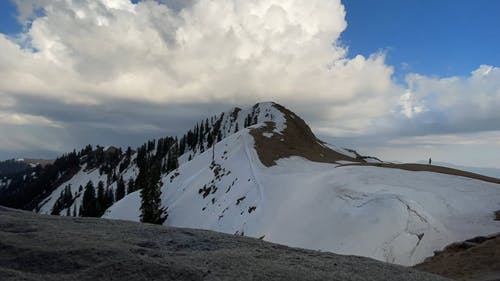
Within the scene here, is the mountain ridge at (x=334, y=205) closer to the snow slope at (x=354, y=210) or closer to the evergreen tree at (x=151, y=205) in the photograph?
the snow slope at (x=354, y=210)

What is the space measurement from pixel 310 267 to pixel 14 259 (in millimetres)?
6715

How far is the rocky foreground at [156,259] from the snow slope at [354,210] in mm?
14504

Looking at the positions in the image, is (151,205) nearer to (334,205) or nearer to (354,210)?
(334,205)

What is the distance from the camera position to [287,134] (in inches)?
3607

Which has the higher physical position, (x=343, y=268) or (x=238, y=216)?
(x=343, y=268)

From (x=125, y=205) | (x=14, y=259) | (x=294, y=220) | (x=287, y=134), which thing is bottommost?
(x=125, y=205)

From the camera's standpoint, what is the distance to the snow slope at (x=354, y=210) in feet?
81.5

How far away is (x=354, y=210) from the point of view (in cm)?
3120

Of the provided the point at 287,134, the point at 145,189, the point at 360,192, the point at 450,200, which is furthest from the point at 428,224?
the point at 287,134

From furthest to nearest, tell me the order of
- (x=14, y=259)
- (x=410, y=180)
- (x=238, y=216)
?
(x=238, y=216)
(x=410, y=180)
(x=14, y=259)

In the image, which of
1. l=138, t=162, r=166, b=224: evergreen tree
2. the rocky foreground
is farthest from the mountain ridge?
the rocky foreground

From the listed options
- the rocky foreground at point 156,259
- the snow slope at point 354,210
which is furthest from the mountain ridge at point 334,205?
the rocky foreground at point 156,259

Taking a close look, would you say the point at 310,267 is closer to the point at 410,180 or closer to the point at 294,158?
the point at 410,180

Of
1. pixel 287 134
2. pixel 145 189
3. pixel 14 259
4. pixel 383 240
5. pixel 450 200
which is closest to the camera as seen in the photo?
pixel 14 259
